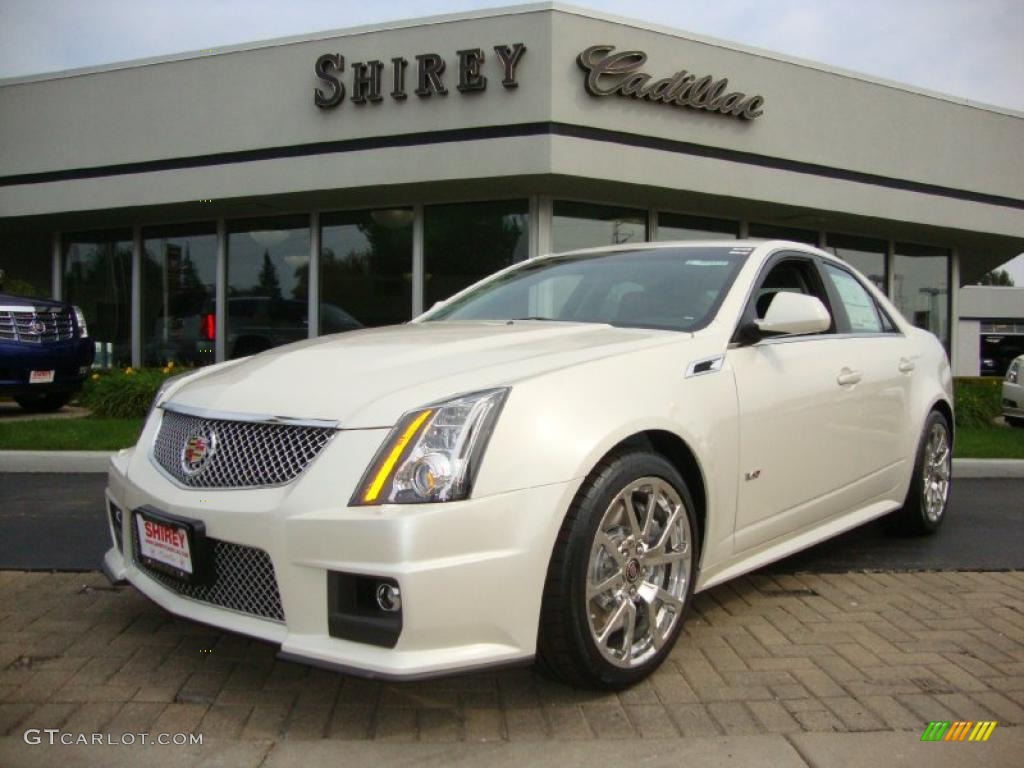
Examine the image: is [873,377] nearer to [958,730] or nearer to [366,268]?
[958,730]

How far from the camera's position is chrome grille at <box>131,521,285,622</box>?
8.24 feet

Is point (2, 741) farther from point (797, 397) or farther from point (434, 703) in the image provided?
point (797, 397)

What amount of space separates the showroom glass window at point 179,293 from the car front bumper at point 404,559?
12527mm

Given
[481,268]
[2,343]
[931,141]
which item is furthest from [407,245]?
[931,141]

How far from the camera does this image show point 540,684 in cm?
288

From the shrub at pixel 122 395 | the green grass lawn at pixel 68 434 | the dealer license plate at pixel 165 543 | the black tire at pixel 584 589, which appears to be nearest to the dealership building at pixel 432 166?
the shrub at pixel 122 395

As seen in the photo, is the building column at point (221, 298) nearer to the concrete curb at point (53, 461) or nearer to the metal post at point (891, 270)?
the concrete curb at point (53, 461)

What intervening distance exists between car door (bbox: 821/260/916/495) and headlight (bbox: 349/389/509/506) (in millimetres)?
2217

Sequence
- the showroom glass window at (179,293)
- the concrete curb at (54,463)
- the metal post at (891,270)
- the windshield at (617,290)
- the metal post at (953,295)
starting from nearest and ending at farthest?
the windshield at (617,290) < the concrete curb at (54,463) < the showroom glass window at (179,293) < the metal post at (891,270) < the metal post at (953,295)

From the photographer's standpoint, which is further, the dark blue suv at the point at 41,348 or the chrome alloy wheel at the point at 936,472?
the dark blue suv at the point at 41,348

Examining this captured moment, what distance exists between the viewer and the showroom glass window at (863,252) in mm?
15266

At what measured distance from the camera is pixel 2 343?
10.4 meters

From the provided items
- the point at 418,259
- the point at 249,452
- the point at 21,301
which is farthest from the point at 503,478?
the point at 418,259

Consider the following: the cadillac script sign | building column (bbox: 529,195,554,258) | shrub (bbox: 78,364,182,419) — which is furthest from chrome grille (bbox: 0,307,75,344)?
the cadillac script sign
